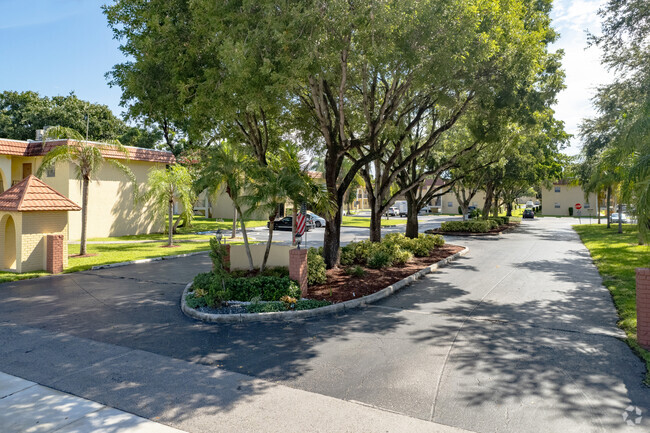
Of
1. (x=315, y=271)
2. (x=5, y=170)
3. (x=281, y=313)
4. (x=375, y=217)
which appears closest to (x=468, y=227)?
(x=375, y=217)

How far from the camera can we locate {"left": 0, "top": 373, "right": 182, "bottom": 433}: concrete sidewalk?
4.74 metres

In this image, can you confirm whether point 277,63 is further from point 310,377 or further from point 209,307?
point 310,377

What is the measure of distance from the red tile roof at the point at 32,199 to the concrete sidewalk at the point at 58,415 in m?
9.84

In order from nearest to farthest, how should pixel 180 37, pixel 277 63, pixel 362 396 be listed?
pixel 362 396
pixel 277 63
pixel 180 37

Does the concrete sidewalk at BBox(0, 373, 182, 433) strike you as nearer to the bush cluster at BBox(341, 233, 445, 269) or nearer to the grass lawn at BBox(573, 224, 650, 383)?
the grass lawn at BBox(573, 224, 650, 383)

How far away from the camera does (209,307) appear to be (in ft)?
31.5

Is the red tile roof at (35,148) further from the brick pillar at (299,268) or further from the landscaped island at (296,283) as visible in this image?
the brick pillar at (299,268)

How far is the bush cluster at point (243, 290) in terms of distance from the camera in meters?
9.66

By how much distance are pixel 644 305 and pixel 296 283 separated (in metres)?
6.68

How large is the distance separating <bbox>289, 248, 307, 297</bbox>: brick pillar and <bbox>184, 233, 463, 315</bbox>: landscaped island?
0.68ft

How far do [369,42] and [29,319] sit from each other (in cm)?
965

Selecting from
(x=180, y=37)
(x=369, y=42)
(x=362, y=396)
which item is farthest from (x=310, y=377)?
(x=180, y=37)

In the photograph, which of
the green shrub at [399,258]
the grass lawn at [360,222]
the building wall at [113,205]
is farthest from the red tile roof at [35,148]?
the grass lawn at [360,222]

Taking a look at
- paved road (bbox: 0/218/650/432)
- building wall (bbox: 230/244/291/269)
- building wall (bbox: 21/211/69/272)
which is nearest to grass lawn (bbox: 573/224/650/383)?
paved road (bbox: 0/218/650/432)
